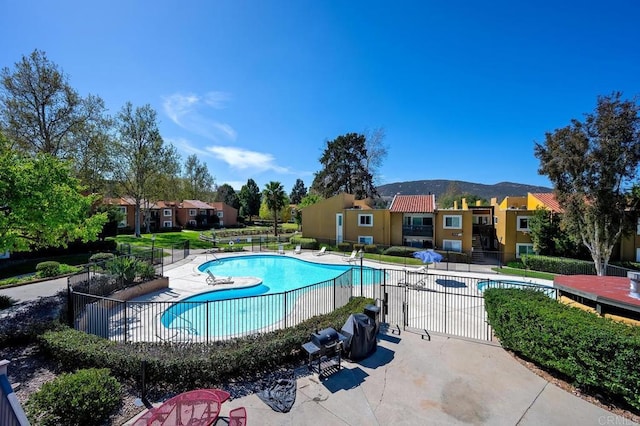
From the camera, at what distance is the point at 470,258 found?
2570cm

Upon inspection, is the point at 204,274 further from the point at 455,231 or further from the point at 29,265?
the point at 455,231

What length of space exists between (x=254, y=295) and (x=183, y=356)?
4346mm

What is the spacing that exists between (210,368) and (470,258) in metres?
25.6

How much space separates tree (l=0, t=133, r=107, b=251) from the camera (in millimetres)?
8180

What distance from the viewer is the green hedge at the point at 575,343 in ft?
17.6

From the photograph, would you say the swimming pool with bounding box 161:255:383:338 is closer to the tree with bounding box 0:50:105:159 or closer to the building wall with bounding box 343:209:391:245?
the building wall with bounding box 343:209:391:245

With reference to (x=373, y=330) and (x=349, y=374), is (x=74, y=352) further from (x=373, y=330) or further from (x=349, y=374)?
(x=373, y=330)

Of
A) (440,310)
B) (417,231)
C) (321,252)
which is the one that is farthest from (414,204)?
(440,310)

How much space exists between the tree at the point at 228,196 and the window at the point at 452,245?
52482mm

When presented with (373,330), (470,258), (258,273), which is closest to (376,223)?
(470,258)

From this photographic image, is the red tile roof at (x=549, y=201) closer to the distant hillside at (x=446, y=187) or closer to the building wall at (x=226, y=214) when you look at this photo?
the building wall at (x=226, y=214)

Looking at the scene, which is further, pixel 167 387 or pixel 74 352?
pixel 74 352

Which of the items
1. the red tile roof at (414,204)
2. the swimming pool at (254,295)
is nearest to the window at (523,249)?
the red tile roof at (414,204)

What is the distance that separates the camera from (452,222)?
27.9 m
